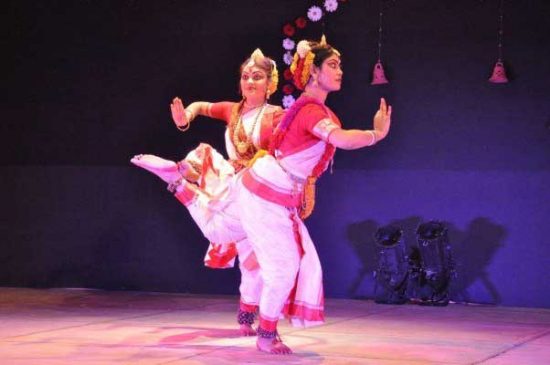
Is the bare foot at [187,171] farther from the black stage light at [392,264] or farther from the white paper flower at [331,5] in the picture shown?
the white paper flower at [331,5]

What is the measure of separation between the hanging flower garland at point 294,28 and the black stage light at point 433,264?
135 centimetres

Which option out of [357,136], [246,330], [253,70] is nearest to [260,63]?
[253,70]

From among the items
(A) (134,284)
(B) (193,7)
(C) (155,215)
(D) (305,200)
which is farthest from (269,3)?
(D) (305,200)

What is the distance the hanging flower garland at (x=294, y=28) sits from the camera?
7051 mm

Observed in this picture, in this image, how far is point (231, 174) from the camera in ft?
17.1

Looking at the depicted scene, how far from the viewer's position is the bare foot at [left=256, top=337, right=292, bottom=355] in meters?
4.51

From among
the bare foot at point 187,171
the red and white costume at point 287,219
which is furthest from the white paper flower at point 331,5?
the red and white costume at point 287,219

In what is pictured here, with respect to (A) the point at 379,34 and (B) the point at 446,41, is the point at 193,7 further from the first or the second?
(B) the point at 446,41

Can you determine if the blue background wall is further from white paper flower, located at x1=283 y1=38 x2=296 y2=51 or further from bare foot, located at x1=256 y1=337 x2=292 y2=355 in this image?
bare foot, located at x1=256 y1=337 x2=292 y2=355

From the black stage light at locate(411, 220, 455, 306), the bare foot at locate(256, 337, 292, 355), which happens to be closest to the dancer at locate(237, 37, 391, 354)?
the bare foot at locate(256, 337, 292, 355)

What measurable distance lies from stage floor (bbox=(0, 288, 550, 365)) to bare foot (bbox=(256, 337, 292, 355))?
62 mm

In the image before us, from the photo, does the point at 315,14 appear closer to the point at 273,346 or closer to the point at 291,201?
the point at 291,201

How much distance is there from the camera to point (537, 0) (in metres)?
6.64

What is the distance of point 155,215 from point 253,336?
8.53 ft
